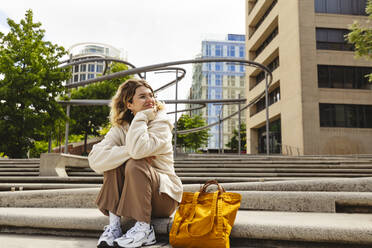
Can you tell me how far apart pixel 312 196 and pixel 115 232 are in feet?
6.89

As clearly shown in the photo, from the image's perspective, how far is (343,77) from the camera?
22453mm

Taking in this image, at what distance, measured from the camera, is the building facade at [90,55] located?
259 ft

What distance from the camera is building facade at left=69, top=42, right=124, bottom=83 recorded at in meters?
79.0

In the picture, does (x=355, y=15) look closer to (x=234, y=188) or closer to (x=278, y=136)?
(x=278, y=136)

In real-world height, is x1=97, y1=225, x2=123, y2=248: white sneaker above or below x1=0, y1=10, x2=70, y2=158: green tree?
below

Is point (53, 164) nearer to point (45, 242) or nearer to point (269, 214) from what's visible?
point (45, 242)

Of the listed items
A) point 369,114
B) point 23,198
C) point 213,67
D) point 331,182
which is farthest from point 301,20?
point 213,67

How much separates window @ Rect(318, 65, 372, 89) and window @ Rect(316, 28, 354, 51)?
60.9 inches

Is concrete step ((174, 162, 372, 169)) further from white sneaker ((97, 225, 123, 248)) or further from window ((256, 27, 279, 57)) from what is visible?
window ((256, 27, 279, 57))

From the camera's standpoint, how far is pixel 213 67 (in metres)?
61.6

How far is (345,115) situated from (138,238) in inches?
906

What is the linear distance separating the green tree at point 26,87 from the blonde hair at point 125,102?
10.4 metres

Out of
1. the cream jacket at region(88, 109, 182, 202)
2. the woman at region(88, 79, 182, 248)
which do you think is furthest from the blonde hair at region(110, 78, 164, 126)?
the cream jacket at region(88, 109, 182, 202)

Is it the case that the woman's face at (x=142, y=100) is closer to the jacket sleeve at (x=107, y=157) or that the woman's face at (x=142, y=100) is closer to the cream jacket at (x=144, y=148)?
the cream jacket at (x=144, y=148)
